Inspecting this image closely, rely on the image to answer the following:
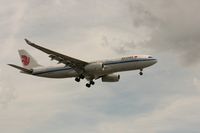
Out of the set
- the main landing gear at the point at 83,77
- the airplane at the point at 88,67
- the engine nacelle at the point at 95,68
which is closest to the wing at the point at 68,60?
the airplane at the point at 88,67

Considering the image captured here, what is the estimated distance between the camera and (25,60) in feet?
358

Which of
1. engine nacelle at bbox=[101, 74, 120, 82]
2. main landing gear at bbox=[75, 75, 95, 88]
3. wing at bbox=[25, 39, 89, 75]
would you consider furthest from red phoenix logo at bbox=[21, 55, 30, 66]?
engine nacelle at bbox=[101, 74, 120, 82]

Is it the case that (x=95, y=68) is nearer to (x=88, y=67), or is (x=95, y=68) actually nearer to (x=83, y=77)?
(x=88, y=67)

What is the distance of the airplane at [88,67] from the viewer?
92.1 m

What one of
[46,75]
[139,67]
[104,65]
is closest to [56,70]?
[46,75]

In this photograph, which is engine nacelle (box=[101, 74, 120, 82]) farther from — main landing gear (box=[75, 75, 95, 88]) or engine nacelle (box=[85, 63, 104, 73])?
engine nacelle (box=[85, 63, 104, 73])

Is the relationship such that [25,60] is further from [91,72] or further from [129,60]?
[129,60]

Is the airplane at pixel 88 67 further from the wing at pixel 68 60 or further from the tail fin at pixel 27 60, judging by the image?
the tail fin at pixel 27 60

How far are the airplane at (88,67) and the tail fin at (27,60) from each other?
1.56 meters

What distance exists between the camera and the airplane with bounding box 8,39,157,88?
302 ft

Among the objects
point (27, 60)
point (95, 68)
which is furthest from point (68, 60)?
point (27, 60)

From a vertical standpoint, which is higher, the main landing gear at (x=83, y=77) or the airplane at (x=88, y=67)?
the airplane at (x=88, y=67)

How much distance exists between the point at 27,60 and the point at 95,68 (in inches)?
815

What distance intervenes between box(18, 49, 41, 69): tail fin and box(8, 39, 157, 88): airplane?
156 cm
